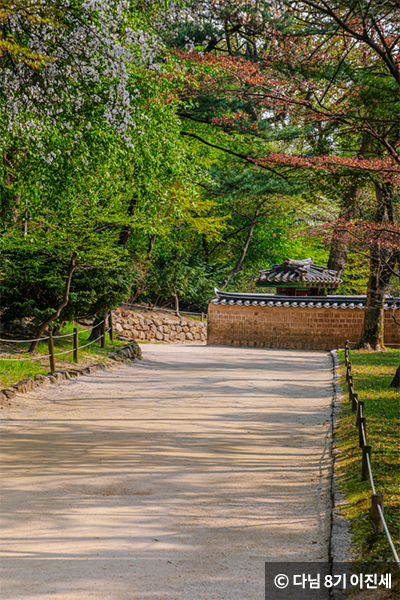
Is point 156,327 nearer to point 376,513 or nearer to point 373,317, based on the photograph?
point 373,317

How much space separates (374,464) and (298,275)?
16.7 meters

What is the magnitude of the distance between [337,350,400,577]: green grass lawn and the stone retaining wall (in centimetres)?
1311

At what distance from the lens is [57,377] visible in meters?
9.66

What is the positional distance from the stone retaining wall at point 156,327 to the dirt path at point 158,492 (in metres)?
12.6

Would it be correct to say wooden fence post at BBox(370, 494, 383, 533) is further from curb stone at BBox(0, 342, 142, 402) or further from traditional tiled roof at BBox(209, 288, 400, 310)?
traditional tiled roof at BBox(209, 288, 400, 310)

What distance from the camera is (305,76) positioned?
7371 mm

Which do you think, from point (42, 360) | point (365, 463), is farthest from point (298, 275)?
point (365, 463)

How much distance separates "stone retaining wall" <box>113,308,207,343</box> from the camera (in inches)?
860

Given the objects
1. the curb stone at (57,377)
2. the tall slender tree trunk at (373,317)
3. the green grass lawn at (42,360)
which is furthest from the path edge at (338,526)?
the tall slender tree trunk at (373,317)

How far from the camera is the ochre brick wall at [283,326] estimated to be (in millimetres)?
19953

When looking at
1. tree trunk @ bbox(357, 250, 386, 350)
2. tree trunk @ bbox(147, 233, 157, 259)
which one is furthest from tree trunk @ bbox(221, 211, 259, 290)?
tree trunk @ bbox(357, 250, 386, 350)

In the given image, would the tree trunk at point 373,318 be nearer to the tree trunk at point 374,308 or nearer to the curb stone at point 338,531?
the tree trunk at point 374,308

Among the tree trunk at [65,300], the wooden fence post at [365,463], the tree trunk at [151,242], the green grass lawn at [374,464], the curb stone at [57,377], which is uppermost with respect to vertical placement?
the tree trunk at [151,242]

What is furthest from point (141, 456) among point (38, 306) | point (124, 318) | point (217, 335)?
point (124, 318)
